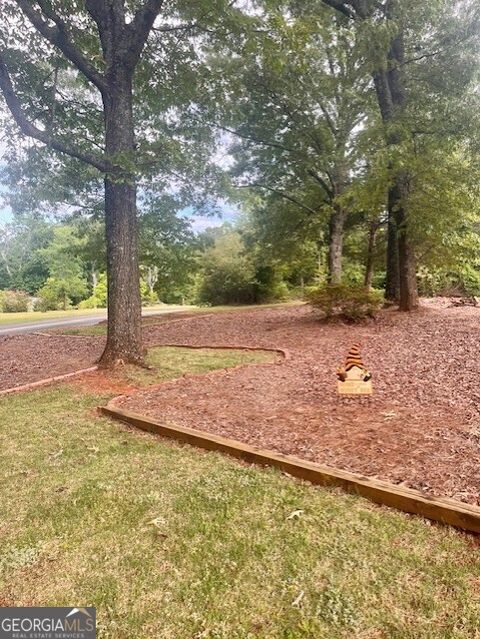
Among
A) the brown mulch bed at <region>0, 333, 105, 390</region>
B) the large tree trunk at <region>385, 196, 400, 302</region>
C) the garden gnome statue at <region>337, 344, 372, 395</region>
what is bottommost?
the brown mulch bed at <region>0, 333, 105, 390</region>

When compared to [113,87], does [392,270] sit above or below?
below

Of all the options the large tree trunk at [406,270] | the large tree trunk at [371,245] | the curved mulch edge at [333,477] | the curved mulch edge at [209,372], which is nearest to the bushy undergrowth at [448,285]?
the large tree trunk at [371,245]

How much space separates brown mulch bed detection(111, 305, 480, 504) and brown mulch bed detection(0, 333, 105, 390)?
2.11 meters

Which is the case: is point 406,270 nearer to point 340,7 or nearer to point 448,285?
point 340,7

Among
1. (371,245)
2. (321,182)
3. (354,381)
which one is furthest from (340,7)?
(354,381)

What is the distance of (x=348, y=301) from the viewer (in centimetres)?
828

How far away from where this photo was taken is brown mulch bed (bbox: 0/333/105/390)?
19.5ft

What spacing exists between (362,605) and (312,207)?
11780 mm

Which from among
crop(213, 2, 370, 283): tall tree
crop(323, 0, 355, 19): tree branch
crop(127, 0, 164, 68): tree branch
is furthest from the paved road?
crop(323, 0, 355, 19): tree branch

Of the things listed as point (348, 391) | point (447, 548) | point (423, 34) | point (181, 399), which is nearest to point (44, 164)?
point (181, 399)

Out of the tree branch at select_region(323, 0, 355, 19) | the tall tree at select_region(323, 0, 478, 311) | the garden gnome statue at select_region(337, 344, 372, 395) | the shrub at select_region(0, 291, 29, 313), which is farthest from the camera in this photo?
the shrub at select_region(0, 291, 29, 313)

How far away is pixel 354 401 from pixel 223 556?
7.41 ft

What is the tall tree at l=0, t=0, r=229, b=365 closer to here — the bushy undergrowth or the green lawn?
the green lawn

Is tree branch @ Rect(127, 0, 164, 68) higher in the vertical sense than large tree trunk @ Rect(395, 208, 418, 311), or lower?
higher
